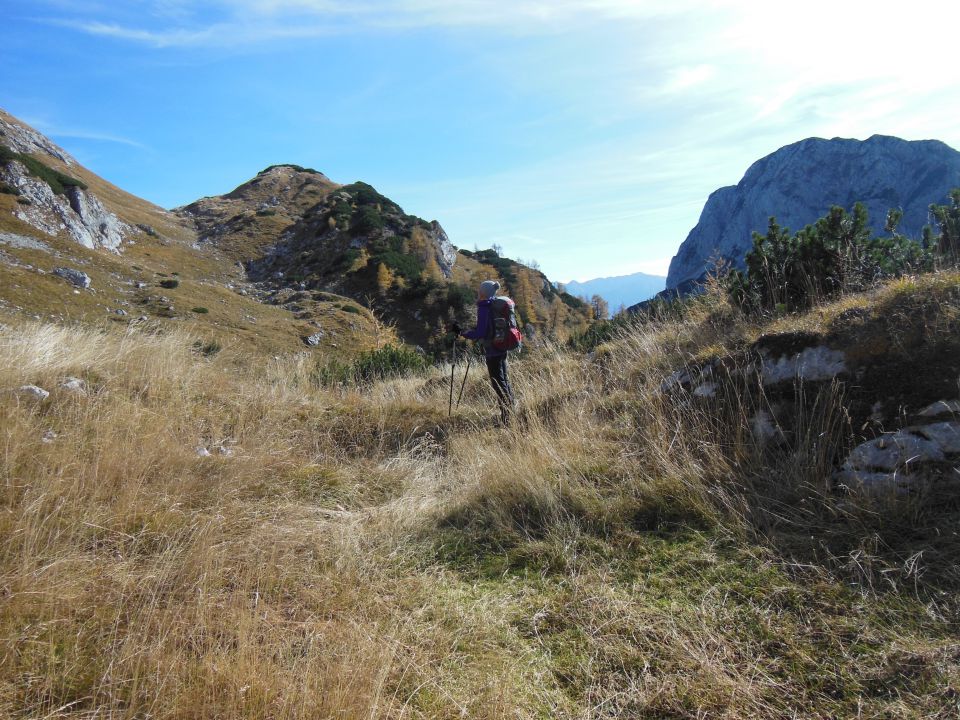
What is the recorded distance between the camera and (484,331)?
19.3ft

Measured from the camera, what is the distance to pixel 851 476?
2.77 metres

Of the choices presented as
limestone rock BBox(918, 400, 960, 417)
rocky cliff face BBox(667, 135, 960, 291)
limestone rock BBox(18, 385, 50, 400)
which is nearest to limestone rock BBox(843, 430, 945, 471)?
limestone rock BBox(918, 400, 960, 417)

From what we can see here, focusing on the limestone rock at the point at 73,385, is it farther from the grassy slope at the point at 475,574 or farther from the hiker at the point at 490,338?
the hiker at the point at 490,338

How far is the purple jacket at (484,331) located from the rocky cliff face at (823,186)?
224ft

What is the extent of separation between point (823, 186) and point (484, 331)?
102421mm

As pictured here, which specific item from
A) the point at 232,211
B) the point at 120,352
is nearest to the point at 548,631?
the point at 120,352

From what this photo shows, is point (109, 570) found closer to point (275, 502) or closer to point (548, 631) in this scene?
point (275, 502)

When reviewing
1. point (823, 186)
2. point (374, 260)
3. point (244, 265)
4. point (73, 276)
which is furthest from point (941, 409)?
point (823, 186)

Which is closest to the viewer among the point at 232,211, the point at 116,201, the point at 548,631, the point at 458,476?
the point at 548,631

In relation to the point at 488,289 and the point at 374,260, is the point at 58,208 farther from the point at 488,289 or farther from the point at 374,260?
the point at 488,289

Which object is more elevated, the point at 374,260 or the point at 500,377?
the point at 374,260

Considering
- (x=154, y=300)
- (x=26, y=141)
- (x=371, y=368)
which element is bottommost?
(x=371, y=368)

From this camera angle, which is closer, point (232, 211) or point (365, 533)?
point (365, 533)

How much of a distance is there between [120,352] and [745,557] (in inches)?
236
